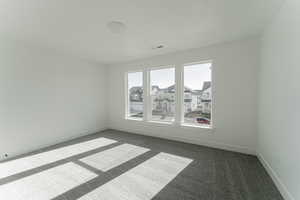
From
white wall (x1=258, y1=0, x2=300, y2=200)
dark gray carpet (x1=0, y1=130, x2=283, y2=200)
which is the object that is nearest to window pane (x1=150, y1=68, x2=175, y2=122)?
dark gray carpet (x1=0, y1=130, x2=283, y2=200)

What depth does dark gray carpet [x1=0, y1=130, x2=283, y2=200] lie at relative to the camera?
174 cm

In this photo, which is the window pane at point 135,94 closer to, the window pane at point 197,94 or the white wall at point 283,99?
the window pane at point 197,94

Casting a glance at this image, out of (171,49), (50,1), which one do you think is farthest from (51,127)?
(171,49)

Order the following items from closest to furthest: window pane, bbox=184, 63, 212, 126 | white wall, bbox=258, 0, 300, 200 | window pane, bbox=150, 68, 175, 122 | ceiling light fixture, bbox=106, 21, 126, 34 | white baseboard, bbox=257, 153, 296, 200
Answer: white wall, bbox=258, 0, 300, 200 → white baseboard, bbox=257, 153, 296, 200 → ceiling light fixture, bbox=106, 21, 126, 34 → window pane, bbox=184, 63, 212, 126 → window pane, bbox=150, 68, 175, 122

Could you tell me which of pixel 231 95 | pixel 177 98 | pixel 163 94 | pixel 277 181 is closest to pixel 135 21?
pixel 177 98

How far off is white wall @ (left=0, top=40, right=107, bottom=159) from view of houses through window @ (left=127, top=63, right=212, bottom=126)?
1475mm

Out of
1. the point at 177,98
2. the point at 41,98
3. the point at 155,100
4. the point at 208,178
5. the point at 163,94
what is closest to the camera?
the point at 208,178

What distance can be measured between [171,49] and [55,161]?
3641 mm

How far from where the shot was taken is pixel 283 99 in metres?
1.77

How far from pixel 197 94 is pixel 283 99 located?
1.86 m

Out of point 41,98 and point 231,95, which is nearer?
point 231,95

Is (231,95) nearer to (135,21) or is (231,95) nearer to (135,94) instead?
(135,21)

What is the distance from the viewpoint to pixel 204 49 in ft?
10.8

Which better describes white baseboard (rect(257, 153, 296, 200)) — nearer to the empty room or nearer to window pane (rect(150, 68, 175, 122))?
the empty room
